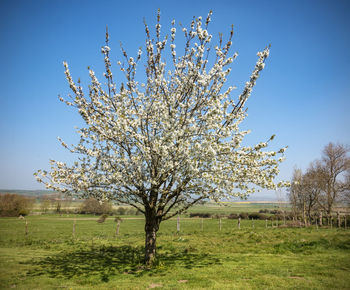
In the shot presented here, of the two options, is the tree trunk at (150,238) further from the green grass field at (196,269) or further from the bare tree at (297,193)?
the bare tree at (297,193)

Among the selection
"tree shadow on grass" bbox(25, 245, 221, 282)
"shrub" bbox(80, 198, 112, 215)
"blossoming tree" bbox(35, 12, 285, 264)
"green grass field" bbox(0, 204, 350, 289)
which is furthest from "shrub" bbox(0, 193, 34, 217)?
"blossoming tree" bbox(35, 12, 285, 264)

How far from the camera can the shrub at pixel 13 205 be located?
232 feet

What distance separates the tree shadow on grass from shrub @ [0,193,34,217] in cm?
7255

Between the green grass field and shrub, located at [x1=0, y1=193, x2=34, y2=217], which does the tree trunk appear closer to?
the green grass field

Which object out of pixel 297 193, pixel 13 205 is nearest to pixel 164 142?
pixel 297 193

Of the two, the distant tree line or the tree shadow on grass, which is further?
the distant tree line

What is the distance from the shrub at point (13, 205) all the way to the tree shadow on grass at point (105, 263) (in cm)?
7255

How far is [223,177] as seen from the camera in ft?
33.2

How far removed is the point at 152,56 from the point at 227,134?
604 cm

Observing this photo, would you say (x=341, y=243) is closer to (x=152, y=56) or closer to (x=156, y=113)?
(x=156, y=113)

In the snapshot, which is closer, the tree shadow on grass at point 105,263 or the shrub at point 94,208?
the tree shadow on grass at point 105,263

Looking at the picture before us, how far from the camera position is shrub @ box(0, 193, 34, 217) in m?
70.7

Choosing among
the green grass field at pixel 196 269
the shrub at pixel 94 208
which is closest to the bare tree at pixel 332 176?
the green grass field at pixel 196 269

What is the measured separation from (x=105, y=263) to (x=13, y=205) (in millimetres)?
78154
